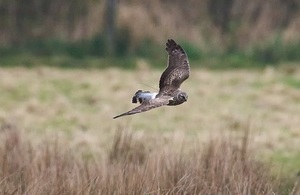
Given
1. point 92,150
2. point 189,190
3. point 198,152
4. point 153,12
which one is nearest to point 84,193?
point 189,190

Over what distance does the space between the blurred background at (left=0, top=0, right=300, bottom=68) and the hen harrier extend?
32.8 feet

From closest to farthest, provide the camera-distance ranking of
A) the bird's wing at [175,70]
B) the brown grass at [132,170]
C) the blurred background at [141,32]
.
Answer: the bird's wing at [175,70], the brown grass at [132,170], the blurred background at [141,32]

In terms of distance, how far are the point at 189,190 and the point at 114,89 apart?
659 centimetres

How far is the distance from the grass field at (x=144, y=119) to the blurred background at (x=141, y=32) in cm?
84

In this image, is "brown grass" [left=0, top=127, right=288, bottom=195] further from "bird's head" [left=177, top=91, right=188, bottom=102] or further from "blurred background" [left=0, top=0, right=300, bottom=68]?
"blurred background" [left=0, top=0, right=300, bottom=68]

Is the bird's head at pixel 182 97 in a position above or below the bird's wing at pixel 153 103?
above

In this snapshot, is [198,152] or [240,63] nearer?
[198,152]

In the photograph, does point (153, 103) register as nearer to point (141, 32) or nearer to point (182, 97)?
point (182, 97)

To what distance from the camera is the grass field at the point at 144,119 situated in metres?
5.92

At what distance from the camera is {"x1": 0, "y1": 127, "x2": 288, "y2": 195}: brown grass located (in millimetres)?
4887

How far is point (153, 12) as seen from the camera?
49.7 ft

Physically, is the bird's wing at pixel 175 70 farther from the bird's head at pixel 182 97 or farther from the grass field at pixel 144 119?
the grass field at pixel 144 119

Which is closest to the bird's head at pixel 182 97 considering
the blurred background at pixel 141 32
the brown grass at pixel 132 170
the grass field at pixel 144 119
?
the brown grass at pixel 132 170

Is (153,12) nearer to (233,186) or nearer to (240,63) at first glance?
(240,63)
